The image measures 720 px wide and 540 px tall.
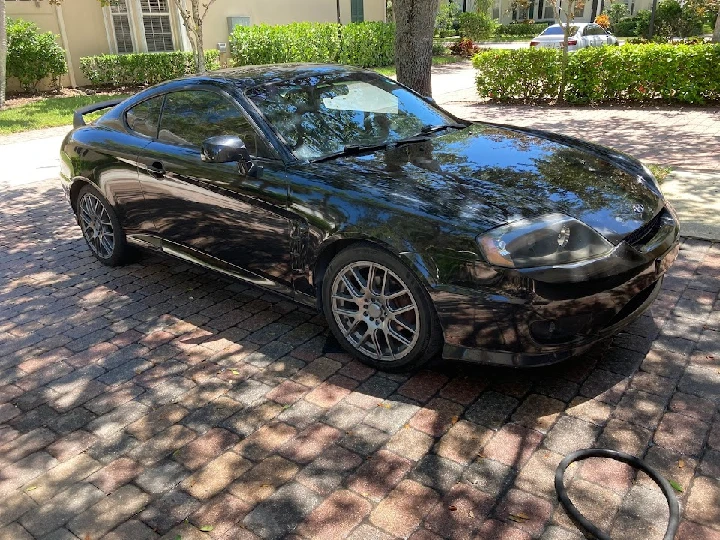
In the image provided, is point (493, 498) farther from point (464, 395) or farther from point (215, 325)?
point (215, 325)

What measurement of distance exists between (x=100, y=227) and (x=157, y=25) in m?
16.2

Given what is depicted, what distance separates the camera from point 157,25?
19.4 metres

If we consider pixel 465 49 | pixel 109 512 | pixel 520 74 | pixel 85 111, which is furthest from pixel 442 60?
pixel 109 512

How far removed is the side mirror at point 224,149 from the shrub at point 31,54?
608 inches

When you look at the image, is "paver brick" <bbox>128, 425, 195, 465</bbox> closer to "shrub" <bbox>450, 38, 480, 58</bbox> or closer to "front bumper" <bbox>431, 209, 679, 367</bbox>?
"front bumper" <bbox>431, 209, 679, 367</bbox>

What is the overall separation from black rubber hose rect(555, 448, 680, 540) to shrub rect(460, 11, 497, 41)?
31.2 metres

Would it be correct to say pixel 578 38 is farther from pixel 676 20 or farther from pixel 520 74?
pixel 676 20

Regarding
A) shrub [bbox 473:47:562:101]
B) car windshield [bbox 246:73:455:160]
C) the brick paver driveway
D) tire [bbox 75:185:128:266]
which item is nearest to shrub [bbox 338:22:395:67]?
shrub [bbox 473:47:562:101]

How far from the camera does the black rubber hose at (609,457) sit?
2.42m

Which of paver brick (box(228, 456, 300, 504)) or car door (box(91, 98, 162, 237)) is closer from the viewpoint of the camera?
paver brick (box(228, 456, 300, 504))

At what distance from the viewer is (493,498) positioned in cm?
266

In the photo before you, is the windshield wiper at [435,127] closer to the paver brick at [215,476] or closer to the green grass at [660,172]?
the paver brick at [215,476]

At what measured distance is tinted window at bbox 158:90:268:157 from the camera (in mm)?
4027

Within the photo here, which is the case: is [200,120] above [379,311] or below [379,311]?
above
